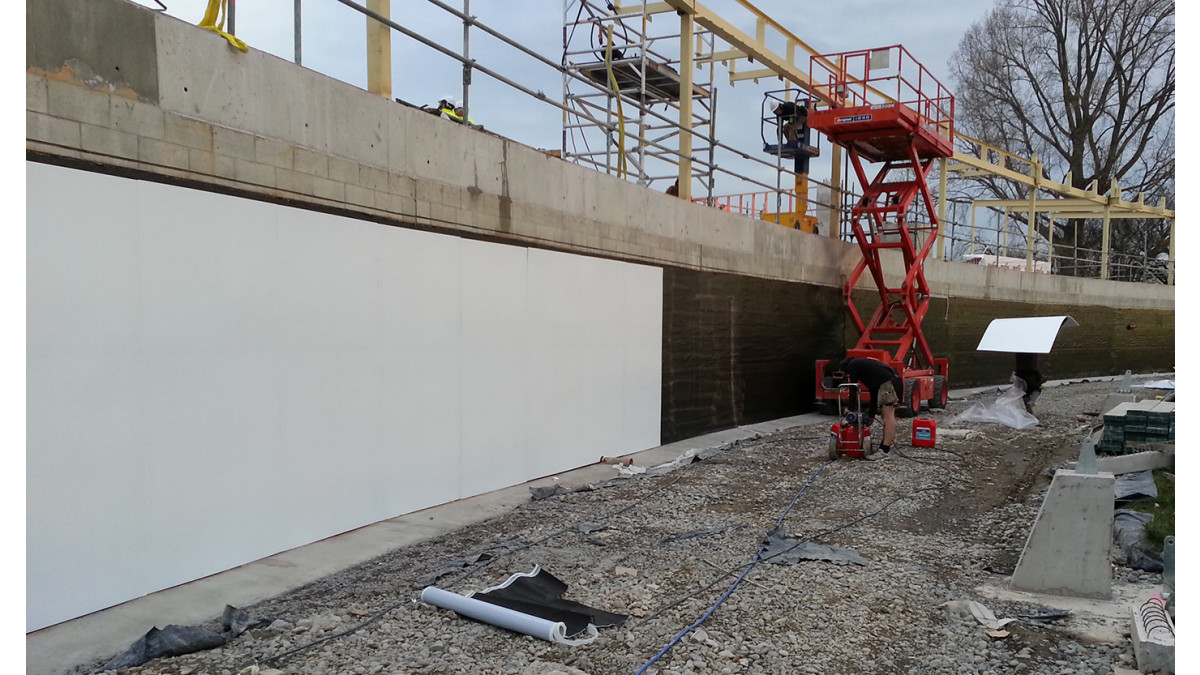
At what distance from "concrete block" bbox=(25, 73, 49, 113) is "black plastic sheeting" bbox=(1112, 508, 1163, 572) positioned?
7.38 m

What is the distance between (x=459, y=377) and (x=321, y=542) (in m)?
2.12

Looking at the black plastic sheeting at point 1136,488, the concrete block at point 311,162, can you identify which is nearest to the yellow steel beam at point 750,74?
the black plastic sheeting at point 1136,488

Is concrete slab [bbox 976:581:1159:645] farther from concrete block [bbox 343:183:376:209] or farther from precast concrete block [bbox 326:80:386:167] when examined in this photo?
precast concrete block [bbox 326:80:386:167]

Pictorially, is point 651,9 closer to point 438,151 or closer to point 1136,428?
point 438,151

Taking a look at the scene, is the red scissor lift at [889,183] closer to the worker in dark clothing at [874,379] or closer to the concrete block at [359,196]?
the worker in dark clothing at [874,379]

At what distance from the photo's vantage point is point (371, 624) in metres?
4.69

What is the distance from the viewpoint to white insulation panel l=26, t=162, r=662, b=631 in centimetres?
452

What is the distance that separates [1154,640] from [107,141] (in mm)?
6577

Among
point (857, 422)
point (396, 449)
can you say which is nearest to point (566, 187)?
point (396, 449)

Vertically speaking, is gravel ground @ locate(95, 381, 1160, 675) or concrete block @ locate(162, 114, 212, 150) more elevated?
concrete block @ locate(162, 114, 212, 150)

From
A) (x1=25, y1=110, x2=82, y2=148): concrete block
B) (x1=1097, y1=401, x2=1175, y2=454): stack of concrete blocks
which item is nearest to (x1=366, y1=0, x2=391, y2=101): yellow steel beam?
(x1=25, y1=110, x2=82, y2=148): concrete block

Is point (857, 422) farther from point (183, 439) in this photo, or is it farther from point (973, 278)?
point (973, 278)

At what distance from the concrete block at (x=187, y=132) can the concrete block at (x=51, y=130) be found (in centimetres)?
57

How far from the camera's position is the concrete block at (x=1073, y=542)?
16.9ft
